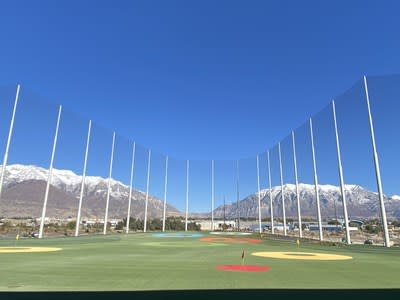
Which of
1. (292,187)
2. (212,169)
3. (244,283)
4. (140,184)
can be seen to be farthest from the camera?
(212,169)

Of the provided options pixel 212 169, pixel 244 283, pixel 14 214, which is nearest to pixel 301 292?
pixel 244 283

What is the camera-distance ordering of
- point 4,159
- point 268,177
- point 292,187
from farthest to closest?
point 268,177 < point 292,187 < point 4,159

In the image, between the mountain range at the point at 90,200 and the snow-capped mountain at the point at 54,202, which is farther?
the snow-capped mountain at the point at 54,202

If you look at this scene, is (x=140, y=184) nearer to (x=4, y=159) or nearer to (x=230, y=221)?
(x=4, y=159)

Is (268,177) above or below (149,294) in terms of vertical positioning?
above

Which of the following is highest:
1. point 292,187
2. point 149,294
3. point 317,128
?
point 317,128

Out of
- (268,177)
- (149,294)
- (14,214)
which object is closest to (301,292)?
(149,294)

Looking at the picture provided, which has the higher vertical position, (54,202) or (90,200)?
(54,202)

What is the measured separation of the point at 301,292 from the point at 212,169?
60.4 meters

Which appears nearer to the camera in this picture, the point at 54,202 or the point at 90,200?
the point at 90,200

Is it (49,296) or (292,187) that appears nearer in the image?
(49,296)

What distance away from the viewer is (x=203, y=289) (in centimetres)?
848

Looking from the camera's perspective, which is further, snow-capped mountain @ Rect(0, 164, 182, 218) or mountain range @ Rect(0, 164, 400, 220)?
snow-capped mountain @ Rect(0, 164, 182, 218)

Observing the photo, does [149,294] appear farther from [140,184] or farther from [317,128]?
[140,184]
